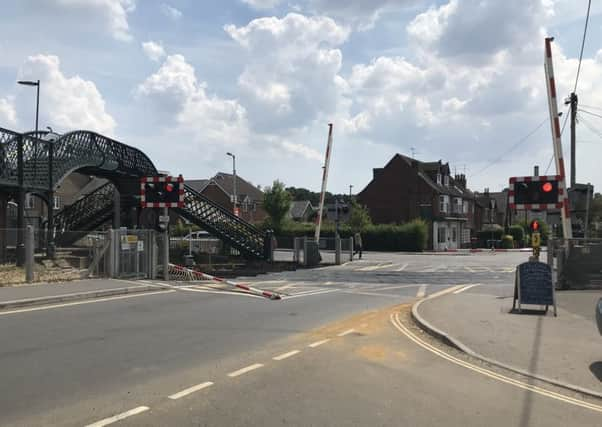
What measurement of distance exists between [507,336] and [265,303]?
248 inches

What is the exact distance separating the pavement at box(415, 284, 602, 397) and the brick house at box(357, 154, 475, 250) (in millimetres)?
46648

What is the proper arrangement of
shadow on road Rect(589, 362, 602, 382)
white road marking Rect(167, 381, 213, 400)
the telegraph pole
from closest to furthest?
white road marking Rect(167, 381, 213, 400)
shadow on road Rect(589, 362, 602, 382)
the telegraph pole

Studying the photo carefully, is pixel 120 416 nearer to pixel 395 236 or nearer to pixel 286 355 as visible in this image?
pixel 286 355

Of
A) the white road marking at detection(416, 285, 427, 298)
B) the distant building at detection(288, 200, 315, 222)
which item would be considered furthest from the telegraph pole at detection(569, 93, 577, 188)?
the distant building at detection(288, 200, 315, 222)

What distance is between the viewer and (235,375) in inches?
259

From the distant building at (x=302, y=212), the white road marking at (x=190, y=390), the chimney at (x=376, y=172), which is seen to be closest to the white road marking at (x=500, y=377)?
the white road marking at (x=190, y=390)

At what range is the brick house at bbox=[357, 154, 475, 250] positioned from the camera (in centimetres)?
6069

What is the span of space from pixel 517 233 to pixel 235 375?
6821 centimetres

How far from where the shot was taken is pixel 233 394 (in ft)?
19.0

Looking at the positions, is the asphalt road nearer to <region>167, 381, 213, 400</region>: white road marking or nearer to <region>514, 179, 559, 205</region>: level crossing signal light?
<region>167, 381, 213, 400</region>: white road marking

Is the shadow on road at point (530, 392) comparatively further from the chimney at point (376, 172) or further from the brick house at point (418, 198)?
the chimney at point (376, 172)

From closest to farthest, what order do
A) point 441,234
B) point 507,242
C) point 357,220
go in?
point 357,220 → point 441,234 → point 507,242

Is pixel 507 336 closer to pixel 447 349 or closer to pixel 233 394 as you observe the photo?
pixel 447 349

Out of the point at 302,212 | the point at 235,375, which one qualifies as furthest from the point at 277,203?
the point at 235,375
